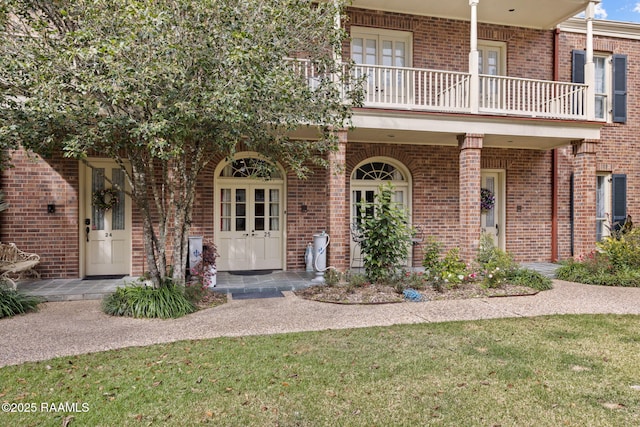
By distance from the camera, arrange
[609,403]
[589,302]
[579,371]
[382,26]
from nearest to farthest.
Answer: [609,403] < [579,371] < [589,302] < [382,26]

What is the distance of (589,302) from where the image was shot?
630 cm

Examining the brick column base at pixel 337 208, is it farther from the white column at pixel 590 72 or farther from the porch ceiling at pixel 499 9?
the white column at pixel 590 72

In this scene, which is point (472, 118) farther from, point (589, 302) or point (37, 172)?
point (37, 172)

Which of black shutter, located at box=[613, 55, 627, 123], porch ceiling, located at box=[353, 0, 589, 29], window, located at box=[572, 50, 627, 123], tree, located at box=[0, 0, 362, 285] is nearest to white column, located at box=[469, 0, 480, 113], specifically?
porch ceiling, located at box=[353, 0, 589, 29]

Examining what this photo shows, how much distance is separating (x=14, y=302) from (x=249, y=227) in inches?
178

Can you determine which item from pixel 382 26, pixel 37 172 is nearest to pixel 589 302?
pixel 382 26

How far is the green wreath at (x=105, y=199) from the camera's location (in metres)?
8.09

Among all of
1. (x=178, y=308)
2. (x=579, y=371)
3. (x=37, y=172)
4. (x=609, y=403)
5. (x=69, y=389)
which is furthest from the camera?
(x=37, y=172)

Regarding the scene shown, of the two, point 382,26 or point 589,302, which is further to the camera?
point 382,26

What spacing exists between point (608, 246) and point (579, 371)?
5941mm

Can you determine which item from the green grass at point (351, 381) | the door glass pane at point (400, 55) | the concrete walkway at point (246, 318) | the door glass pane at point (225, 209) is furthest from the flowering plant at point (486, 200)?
→ the door glass pane at point (225, 209)

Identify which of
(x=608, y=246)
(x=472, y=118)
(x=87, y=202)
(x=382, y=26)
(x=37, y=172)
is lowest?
(x=608, y=246)

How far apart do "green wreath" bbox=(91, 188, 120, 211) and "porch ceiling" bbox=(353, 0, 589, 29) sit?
656cm

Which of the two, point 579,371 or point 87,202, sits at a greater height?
point 87,202
